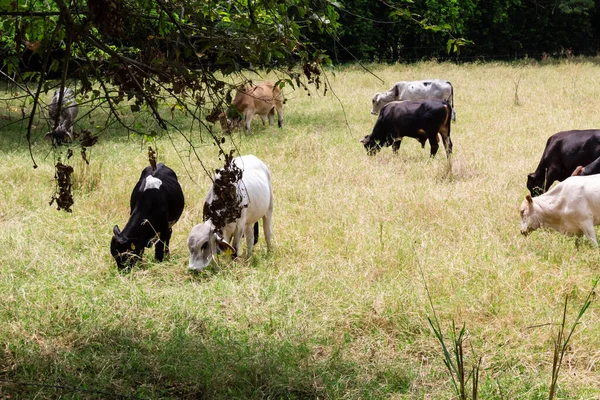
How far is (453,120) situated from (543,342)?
34.2ft

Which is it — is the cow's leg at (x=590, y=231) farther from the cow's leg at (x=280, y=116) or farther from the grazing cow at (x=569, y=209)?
the cow's leg at (x=280, y=116)

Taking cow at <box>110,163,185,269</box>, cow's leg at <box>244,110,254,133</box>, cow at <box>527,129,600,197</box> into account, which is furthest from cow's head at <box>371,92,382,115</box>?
cow at <box>110,163,185,269</box>

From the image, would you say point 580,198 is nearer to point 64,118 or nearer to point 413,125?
point 413,125

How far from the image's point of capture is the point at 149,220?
6.54m

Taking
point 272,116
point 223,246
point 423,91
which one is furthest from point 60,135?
point 423,91

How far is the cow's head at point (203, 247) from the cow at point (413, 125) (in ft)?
19.5

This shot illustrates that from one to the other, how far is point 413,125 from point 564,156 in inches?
150

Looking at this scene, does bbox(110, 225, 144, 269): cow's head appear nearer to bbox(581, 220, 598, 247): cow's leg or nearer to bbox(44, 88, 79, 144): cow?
bbox(44, 88, 79, 144): cow

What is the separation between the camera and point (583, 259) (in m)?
6.48

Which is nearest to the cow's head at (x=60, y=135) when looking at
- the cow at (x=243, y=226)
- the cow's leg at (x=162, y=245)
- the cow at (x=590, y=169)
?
the cow's leg at (x=162, y=245)

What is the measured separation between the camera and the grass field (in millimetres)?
4547

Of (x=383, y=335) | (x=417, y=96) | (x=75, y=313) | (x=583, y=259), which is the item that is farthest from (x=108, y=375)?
(x=417, y=96)

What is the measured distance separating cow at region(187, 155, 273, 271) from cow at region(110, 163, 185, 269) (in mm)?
379

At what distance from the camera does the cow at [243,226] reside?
6.20 metres
